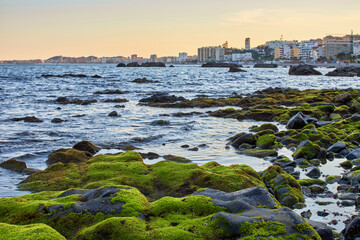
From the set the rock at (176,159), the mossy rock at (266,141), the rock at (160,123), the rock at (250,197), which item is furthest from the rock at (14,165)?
the rock at (160,123)

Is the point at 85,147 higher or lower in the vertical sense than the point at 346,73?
lower

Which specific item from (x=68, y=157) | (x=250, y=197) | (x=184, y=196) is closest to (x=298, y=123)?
(x=68, y=157)

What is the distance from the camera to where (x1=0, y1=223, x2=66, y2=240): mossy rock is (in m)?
4.18

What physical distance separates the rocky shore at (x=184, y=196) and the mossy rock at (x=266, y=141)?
0.12 feet

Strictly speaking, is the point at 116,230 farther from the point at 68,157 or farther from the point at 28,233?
the point at 68,157

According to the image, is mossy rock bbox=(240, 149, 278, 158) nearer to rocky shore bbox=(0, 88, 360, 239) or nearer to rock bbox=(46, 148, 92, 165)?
rocky shore bbox=(0, 88, 360, 239)

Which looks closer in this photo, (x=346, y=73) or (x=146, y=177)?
(x=146, y=177)

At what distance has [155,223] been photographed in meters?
4.71

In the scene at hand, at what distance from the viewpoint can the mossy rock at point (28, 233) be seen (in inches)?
164

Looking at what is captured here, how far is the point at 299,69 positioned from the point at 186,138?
7656 cm

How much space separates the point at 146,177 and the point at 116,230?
330 centimetres

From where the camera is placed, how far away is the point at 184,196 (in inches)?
265

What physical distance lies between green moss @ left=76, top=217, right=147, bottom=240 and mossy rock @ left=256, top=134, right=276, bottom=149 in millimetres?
8931

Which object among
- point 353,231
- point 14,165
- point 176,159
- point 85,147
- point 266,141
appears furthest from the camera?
point 266,141
